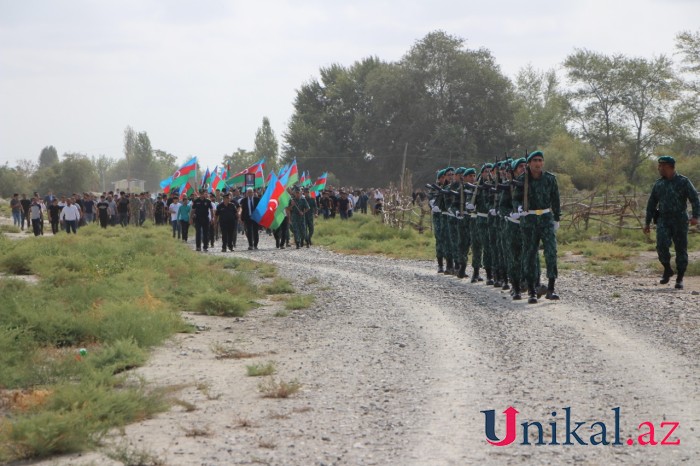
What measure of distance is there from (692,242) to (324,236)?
14854 mm

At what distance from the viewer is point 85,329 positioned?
12.3 m

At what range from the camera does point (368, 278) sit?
67.2ft

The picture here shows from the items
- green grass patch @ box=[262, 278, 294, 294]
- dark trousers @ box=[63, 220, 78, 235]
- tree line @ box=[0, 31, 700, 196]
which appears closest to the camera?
green grass patch @ box=[262, 278, 294, 294]

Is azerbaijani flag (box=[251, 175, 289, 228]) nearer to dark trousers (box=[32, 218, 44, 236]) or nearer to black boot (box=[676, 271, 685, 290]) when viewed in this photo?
dark trousers (box=[32, 218, 44, 236])

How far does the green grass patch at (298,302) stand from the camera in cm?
1573

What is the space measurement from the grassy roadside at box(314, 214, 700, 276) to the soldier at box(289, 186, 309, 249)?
1130mm

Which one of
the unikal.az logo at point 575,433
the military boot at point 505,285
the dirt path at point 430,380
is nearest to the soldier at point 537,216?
the dirt path at point 430,380

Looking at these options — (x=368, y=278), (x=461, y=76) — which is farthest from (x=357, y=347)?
(x=461, y=76)

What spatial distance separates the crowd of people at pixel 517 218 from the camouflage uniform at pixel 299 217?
37.8 ft

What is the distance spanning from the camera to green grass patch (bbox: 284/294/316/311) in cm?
1573

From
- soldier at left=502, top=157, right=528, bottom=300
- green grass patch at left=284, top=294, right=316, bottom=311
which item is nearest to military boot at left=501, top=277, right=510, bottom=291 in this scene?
soldier at left=502, top=157, right=528, bottom=300

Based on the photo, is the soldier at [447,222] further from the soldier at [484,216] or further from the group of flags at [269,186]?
the group of flags at [269,186]

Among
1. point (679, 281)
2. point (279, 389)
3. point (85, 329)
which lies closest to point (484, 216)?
point (679, 281)

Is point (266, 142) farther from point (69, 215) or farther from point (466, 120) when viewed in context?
point (69, 215)
